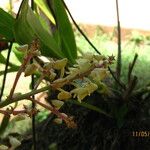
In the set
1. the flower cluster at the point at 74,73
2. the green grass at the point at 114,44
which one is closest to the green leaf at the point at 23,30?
the flower cluster at the point at 74,73

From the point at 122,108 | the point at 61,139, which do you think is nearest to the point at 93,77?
the point at 122,108

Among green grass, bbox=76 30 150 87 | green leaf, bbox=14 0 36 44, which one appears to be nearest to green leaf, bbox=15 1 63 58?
green leaf, bbox=14 0 36 44

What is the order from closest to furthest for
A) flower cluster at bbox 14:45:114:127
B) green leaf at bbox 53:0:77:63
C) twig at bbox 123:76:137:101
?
flower cluster at bbox 14:45:114:127, green leaf at bbox 53:0:77:63, twig at bbox 123:76:137:101

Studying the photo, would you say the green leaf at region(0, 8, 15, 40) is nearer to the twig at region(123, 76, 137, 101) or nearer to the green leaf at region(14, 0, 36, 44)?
the green leaf at region(14, 0, 36, 44)

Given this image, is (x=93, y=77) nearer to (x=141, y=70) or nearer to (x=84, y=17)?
(x=141, y=70)

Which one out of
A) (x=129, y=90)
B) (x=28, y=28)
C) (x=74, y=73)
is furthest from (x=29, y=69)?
(x=129, y=90)
